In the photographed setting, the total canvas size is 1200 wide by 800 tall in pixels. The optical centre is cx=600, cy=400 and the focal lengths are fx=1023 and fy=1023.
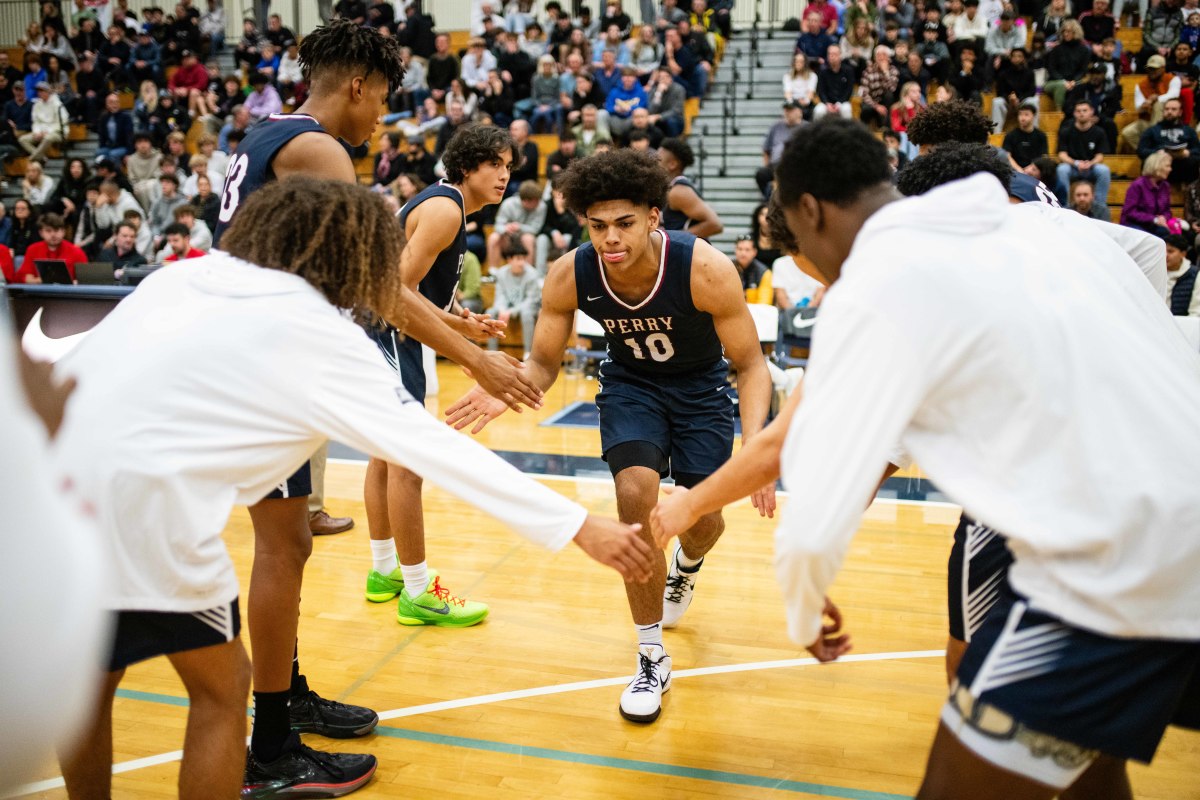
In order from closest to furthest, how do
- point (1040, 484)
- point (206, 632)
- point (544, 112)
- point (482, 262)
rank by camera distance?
point (1040, 484)
point (206, 632)
point (482, 262)
point (544, 112)

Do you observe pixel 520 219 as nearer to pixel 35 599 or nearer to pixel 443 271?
pixel 443 271

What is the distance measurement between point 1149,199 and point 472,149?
30.4ft

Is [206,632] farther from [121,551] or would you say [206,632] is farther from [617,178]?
[617,178]

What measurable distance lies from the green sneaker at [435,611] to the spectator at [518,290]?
21.4ft

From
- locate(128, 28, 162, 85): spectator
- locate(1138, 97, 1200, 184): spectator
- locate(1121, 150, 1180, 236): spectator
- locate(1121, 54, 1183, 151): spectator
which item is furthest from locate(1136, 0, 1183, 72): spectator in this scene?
locate(128, 28, 162, 85): spectator

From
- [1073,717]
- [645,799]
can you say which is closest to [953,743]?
[1073,717]

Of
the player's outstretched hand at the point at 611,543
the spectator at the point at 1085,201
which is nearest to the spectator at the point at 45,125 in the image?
the spectator at the point at 1085,201

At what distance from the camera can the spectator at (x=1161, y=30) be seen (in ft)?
43.3

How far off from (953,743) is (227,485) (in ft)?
4.88

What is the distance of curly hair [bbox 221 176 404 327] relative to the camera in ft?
7.38

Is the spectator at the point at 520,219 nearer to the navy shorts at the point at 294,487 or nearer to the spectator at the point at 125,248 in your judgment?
the spectator at the point at 125,248

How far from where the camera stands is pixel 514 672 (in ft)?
12.9

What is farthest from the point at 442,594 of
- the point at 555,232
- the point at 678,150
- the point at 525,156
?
the point at 525,156

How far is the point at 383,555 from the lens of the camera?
467 cm
